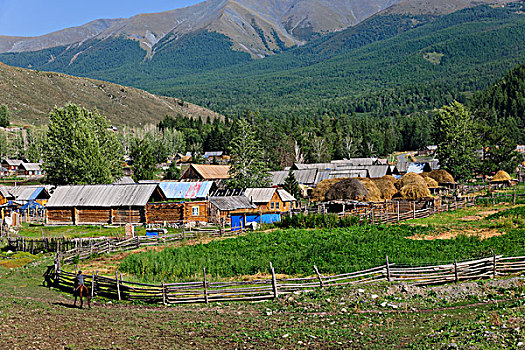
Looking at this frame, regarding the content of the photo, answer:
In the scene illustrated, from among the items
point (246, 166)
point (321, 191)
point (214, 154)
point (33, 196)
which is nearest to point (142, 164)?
point (246, 166)

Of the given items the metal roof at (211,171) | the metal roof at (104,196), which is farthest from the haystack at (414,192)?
the metal roof at (211,171)

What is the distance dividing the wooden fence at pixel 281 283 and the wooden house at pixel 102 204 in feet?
91.9

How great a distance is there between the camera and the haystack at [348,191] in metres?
58.5

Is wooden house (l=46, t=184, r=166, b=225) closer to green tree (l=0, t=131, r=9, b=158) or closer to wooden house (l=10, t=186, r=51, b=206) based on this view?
wooden house (l=10, t=186, r=51, b=206)

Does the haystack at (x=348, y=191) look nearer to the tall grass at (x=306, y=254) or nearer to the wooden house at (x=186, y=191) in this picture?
the wooden house at (x=186, y=191)

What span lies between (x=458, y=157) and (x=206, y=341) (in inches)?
2915

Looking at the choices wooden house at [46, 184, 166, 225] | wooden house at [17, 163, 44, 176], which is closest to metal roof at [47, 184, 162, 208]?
wooden house at [46, 184, 166, 225]

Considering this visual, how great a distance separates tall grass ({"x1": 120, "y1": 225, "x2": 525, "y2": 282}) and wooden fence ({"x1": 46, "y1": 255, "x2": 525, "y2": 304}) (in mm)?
1435

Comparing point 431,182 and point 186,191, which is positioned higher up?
point 186,191

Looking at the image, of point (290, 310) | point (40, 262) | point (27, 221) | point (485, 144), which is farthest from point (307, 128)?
point (290, 310)

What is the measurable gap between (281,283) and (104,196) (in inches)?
1398

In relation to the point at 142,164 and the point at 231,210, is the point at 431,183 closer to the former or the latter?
the point at 231,210

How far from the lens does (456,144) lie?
84812 mm

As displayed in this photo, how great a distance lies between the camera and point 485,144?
9894 centimetres
